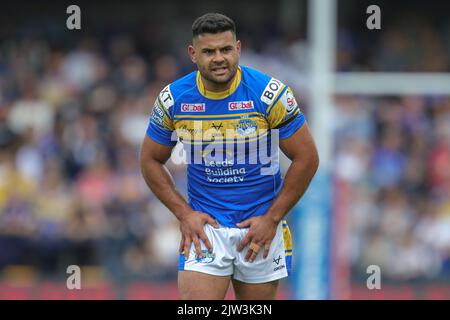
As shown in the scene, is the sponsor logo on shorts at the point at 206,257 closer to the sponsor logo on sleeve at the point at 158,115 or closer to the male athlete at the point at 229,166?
the male athlete at the point at 229,166

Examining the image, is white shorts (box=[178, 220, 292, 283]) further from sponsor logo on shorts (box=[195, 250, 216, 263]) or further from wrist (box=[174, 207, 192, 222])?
wrist (box=[174, 207, 192, 222])

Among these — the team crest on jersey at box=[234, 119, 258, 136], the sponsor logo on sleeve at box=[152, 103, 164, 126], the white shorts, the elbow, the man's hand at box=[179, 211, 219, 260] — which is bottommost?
the white shorts

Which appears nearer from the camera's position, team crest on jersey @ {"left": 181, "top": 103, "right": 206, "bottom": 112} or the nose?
the nose

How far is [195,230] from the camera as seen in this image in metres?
5.89

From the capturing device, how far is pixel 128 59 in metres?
13.9

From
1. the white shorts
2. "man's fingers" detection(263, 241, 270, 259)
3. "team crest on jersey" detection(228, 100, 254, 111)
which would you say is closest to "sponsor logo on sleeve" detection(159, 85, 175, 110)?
"team crest on jersey" detection(228, 100, 254, 111)

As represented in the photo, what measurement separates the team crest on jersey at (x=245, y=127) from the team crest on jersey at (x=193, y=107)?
0.72ft

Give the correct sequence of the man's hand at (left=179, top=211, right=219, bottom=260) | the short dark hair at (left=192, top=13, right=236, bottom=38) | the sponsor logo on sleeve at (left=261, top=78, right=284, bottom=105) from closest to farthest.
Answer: the short dark hair at (left=192, top=13, right=236, bottom=38)
the sponsor logo on sleeve at (left=261, top=78, right=284, bottom=105)
the man's hand at (left=179, top=211, right=219, bottom=260)

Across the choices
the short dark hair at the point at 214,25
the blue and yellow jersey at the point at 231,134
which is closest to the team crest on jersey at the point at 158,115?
the blue and yellow jersey at the point at 231,134

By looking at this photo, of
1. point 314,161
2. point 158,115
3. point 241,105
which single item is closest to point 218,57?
point 241,105

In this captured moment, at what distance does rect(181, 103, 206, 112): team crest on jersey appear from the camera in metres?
5.82

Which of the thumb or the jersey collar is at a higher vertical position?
the jersey collar

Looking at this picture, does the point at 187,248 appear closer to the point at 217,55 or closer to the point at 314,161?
the point at 314,161

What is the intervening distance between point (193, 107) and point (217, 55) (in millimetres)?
367
